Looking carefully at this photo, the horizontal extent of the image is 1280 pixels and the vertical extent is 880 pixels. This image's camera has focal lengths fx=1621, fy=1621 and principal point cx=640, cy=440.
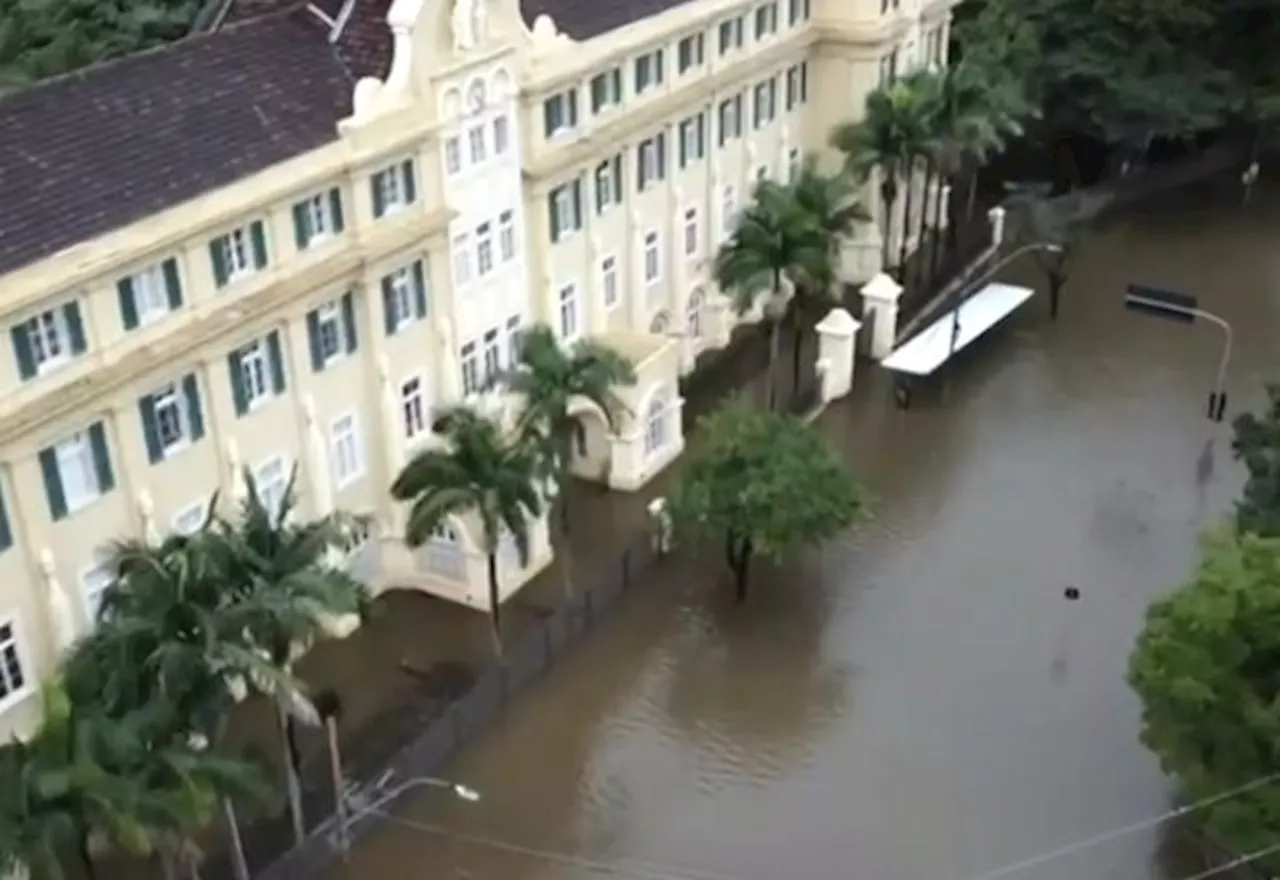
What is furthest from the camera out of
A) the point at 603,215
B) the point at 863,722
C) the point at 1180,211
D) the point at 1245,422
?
the point at 1180,211

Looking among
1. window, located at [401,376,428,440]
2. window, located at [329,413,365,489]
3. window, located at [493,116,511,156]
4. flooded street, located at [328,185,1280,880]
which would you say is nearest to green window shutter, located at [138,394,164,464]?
window, located at [329,413,365,489]

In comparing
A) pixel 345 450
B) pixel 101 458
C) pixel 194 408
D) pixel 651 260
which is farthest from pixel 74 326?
pixel 651 260

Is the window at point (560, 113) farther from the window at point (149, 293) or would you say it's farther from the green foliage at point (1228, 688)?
the green foliage at point (1228, 688)

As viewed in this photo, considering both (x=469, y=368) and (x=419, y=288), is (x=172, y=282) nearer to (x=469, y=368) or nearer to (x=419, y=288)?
(x=419, y=288)

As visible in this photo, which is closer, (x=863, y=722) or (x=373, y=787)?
(x=373, y=787)

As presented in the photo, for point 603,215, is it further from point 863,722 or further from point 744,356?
point 863,722

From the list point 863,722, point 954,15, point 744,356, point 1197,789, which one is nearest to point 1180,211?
point 954,15

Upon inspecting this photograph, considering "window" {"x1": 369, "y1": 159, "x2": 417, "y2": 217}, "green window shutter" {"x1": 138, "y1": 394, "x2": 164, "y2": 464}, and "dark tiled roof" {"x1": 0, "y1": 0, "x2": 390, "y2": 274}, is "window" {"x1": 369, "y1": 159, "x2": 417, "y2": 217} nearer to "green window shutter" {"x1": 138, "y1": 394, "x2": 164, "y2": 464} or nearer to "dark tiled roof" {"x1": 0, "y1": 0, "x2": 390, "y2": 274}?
"dark tiled roof" {"x1": 0, "y1": 0, "x2": 390, "y2": 274}

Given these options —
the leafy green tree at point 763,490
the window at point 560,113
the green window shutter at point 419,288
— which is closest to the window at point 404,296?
the green window shutter at point 419,288
